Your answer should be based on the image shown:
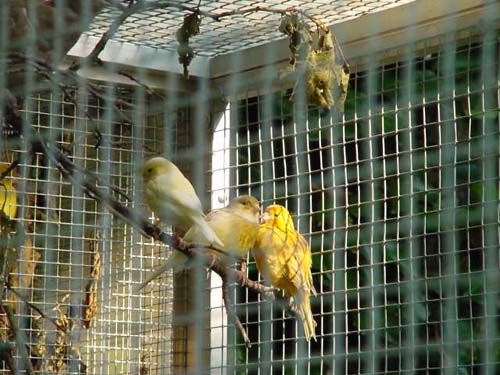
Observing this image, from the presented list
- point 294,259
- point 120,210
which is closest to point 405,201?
point 294,259

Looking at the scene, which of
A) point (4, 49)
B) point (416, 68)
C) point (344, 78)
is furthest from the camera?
point (416, 68)

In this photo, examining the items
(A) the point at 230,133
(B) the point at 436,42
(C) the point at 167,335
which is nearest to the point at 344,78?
(B) the point at 436,42

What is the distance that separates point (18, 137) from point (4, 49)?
212mm

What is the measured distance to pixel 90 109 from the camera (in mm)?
1640

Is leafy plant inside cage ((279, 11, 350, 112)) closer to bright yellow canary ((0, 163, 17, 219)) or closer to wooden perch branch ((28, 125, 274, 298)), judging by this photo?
wooden perch branch ((28, 125, 274, 298))

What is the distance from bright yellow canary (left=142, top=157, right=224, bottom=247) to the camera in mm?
1333

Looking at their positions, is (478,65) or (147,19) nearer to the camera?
(478,65)

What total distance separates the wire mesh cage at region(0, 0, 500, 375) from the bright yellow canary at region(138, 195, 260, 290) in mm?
30

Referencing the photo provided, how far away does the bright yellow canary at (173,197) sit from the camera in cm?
133

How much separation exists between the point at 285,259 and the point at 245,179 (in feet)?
0.44

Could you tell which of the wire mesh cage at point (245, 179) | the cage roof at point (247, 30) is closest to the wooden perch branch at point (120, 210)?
the wire mesh cage at point (245, 179)

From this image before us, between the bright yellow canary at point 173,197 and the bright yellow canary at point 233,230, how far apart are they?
0.07 ft

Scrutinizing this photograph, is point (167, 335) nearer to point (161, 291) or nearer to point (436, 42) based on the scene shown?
point (161, 291)

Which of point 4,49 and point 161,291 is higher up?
point 4,49
